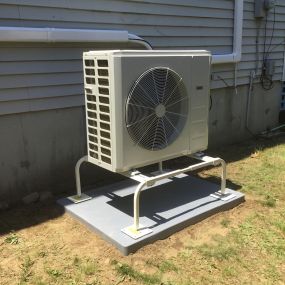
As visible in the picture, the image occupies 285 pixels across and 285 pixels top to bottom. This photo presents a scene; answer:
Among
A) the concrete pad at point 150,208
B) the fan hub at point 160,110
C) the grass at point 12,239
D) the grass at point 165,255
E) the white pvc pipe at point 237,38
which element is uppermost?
the white pvc pipe at point 237,38

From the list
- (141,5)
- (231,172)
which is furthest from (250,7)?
(231,172)

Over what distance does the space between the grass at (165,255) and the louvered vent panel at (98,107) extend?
0.64m

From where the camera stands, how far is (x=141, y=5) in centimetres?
383

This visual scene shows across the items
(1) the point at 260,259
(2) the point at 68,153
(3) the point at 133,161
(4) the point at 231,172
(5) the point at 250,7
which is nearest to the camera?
(1) the point at 260,259

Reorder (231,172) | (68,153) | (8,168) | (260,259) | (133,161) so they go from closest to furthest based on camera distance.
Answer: (260,259) < (133,161) < (8,168) < (68,153) < (231,172)

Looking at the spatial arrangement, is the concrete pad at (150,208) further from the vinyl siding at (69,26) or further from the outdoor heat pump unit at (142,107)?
the vinyl siding at (69,26)

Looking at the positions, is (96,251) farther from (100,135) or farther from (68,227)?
(100,135)

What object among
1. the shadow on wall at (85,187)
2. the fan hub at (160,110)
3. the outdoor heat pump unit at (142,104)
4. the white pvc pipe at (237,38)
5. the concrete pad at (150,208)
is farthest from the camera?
the white pvc pipe at (237,38)

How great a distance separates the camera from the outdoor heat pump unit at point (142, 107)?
2.65 meters

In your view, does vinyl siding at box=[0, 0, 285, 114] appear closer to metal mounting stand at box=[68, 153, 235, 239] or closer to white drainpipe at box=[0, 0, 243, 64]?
white drainpipe at box=[0, 0, 243, 64]

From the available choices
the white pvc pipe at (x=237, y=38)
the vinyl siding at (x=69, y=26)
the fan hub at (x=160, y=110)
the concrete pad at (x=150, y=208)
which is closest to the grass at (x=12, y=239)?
the concrete pad at (x=150, y=208)

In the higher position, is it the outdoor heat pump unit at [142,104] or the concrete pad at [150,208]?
the outdoor heat pump unit at [142,104]

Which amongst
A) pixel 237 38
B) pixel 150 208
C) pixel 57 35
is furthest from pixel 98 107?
pixel 237 38

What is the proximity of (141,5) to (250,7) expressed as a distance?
1968 mm
